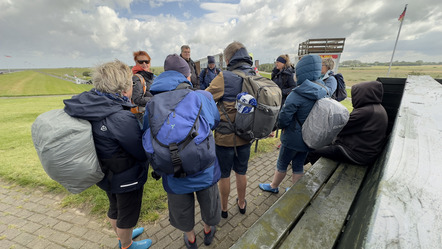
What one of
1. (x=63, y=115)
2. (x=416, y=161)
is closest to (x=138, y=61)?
(x=63, y=115)

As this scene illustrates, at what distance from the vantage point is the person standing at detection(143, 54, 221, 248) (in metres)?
1.57

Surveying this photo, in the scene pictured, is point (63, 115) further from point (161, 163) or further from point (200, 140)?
point (200, 140)

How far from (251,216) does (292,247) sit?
1.75 metres

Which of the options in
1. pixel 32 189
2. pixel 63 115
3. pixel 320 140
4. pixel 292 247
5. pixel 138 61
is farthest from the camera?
pixel 138 61

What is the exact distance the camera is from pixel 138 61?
13.3ft

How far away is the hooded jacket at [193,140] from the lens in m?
1.63

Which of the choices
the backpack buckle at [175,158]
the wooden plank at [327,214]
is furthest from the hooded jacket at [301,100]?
the backpack buckle at [175,158]

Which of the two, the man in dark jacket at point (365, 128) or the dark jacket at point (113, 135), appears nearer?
the dark jacket at point (113, 135)

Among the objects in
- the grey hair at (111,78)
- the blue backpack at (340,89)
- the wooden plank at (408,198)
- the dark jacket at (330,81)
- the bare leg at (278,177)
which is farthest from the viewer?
the blue backpack at (340,89)

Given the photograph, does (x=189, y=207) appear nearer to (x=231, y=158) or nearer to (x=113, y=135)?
(x=231, y=158)

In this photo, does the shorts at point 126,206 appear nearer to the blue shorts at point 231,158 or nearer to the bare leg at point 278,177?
the blue shorts at point 231,158

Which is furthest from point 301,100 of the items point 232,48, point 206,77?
point 206,77

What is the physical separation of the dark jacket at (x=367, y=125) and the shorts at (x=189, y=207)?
1808 mm

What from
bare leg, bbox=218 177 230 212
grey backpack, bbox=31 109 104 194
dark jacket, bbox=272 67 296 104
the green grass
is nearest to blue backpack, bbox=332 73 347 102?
dark jacket, bbox=272 67 296 104
